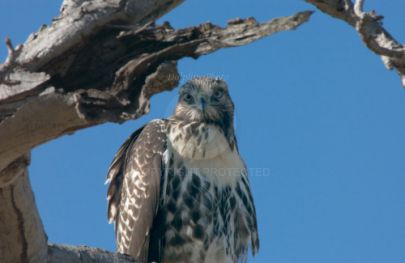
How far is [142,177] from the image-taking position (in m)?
6.91

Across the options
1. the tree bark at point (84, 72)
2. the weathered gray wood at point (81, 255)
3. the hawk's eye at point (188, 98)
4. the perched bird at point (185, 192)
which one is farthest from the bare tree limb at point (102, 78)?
the hawk's eye at point (188, 98)

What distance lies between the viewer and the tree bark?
3.46 m

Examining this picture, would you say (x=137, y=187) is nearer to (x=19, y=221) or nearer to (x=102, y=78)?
(x=19, y=221)

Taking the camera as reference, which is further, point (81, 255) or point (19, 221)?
point (81, 255)

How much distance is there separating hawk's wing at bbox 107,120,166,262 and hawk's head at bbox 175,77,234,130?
298mm

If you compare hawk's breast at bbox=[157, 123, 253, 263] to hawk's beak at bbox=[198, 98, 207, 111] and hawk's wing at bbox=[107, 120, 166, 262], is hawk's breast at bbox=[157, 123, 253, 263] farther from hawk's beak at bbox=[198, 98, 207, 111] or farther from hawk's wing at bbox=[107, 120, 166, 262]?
hawk's beak at bbox=[198, 98, 207, 111]

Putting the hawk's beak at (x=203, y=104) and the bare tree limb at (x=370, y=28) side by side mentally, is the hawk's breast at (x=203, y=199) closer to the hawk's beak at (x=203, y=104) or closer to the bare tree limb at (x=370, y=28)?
the hawk's beak at (x=203, y=104)

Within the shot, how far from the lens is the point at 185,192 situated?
679 cm

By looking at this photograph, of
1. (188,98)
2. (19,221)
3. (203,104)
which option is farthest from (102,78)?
(188,98)

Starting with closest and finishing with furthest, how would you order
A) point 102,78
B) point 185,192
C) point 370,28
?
point 102,78
point 370,28
point 185,192

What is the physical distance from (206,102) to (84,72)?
3.88 meters

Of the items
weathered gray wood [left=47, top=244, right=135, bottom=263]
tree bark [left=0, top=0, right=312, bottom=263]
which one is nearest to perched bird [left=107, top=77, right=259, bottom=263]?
weathered gray wood [left=47, top=244, right=135, bottom=263]

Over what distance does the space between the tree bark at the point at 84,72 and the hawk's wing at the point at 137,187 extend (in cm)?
274

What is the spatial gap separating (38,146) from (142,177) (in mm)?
3310
